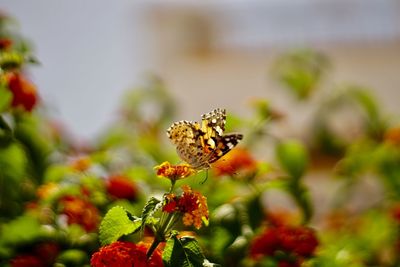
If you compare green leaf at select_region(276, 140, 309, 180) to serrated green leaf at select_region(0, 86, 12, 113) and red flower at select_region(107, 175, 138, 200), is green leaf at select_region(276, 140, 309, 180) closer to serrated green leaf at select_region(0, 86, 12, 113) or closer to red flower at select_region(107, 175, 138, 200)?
red flower at select_region(107, 175, 138, 200)

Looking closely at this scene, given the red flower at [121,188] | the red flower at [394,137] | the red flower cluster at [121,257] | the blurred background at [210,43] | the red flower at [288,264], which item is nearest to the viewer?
the red flower cluster at [121,257]

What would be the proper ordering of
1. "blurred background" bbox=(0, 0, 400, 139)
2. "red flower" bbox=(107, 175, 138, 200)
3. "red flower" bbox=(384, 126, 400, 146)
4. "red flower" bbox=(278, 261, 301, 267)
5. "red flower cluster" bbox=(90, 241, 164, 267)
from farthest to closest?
"blurred background" bbox=(0, 0, 400, 139) → "red flower" bbox=(384, 126, 400, 146) → "red flower" bbox=(107, 175, 138, 200) → "red flower" bbox=(278, 261, 301, 267) → "red flower cluster" bbox=(90, 241, 164, 267)

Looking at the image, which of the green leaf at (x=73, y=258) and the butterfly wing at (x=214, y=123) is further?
the green leaf at (x=73, y=258)

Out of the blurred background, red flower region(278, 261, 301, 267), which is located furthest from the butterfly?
the blurred background

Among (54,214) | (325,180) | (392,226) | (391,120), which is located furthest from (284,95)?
(54,214)

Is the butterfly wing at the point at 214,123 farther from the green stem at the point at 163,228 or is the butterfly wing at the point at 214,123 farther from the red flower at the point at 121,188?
the red flower at the point at 121,188

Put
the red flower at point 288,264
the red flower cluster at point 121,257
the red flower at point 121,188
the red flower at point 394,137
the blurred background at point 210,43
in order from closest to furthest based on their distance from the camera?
the red flower cluster at point 121,257, the red flower at point 288,264, the red flower at point 121,188, the red flower at point 394,137, the blurred background at point 210,43

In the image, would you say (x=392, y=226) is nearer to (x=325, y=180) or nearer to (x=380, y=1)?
(x=325, y=180)

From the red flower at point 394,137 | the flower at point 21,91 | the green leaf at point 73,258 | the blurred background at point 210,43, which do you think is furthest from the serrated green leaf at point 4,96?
the blurred background at point 210,43
